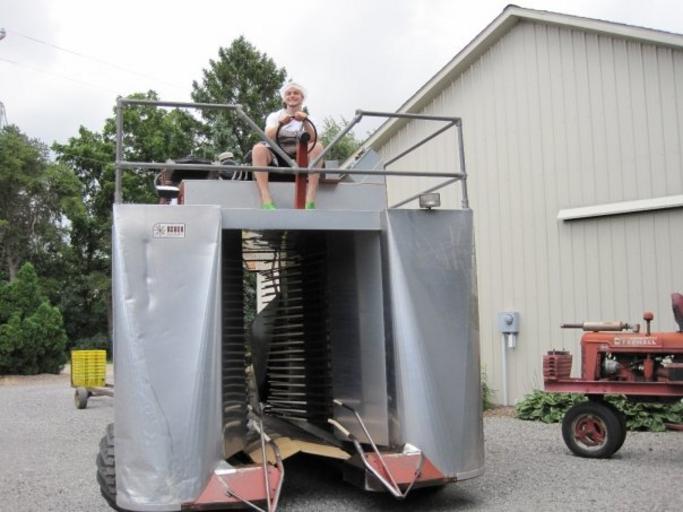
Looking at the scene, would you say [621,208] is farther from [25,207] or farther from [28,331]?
[25,207]

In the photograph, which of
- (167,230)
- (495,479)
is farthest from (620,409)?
(167,230)

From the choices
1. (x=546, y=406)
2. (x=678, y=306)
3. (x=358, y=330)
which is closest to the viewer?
(x=358, y=330)

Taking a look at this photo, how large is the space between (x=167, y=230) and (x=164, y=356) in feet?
2.69

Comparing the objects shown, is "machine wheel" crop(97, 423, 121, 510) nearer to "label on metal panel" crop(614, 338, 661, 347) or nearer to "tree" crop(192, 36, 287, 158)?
"label on metal panel" crop(614, 338, 661, 347)

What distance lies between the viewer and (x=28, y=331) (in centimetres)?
2362

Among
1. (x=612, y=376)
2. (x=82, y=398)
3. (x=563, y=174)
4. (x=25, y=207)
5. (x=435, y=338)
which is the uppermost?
(x=25, y=207)

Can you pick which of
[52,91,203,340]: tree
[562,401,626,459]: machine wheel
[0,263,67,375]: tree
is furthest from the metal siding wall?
[52,91,203,340]: tree

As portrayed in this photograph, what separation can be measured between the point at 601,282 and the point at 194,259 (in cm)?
687

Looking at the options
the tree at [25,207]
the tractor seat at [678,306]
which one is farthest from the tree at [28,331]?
the tree at [25,207]

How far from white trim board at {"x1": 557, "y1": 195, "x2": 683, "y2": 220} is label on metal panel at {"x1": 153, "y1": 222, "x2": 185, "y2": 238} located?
6.72 meters

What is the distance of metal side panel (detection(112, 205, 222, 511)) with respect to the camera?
5.14 meters

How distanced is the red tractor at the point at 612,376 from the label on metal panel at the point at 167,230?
459 centimetres

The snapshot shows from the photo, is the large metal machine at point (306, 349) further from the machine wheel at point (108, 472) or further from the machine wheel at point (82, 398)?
the machine wheel at point (82, 398)

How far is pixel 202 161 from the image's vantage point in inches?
271
